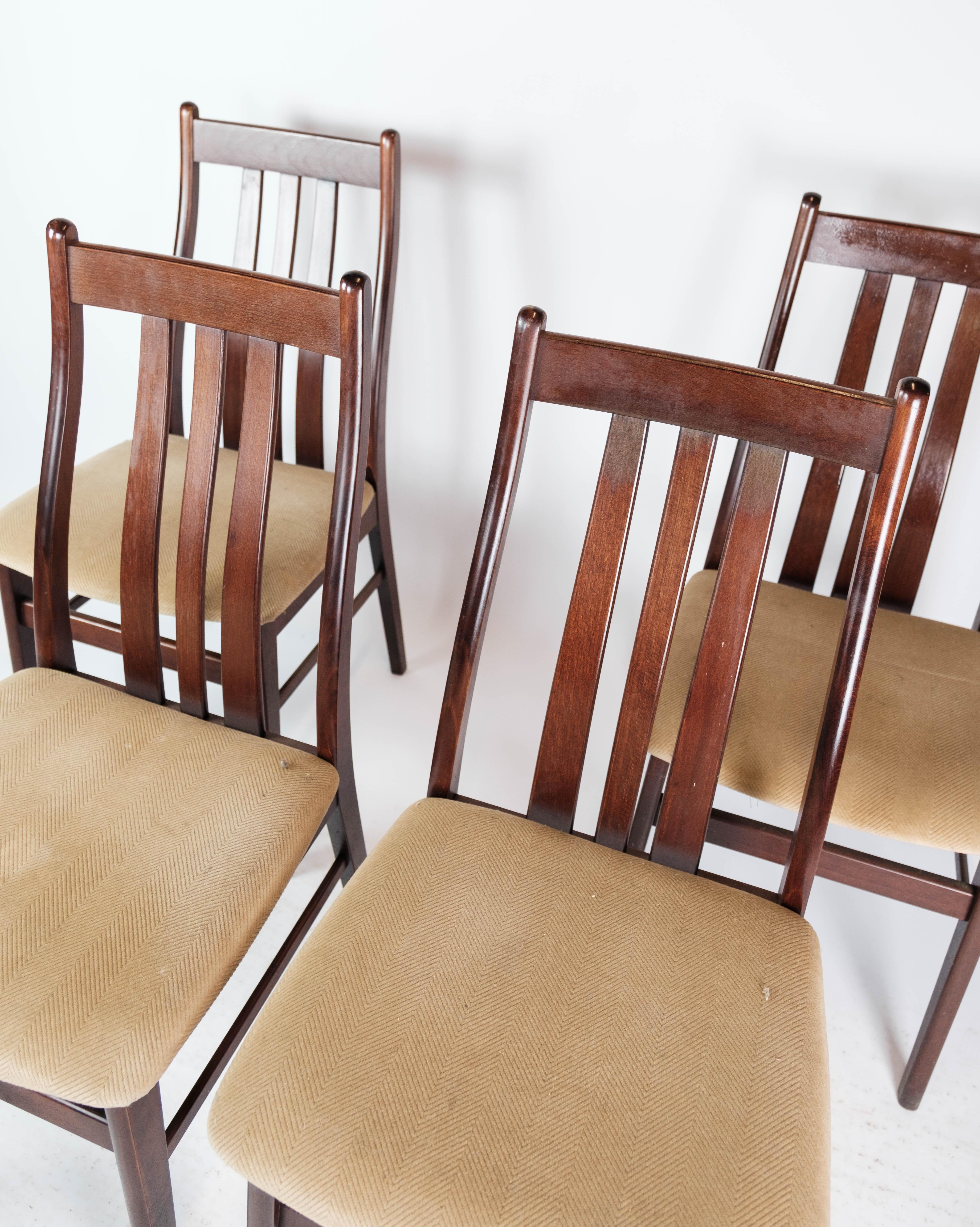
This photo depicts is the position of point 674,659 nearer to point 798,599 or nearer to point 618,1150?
point 798,599

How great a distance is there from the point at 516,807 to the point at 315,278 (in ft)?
3.38

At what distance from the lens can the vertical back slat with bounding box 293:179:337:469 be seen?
1539 mm

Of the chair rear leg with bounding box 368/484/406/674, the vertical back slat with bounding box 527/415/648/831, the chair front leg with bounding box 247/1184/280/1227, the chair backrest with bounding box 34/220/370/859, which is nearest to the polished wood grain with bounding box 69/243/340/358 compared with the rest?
the chair backrest with bounding box 34/220/370/859

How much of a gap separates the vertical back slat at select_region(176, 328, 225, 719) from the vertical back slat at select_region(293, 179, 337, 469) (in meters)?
0.48

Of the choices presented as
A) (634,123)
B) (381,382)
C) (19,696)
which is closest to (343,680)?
(19,696)

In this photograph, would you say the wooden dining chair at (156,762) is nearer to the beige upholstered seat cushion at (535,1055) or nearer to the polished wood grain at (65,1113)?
the polished wood grain at (65,1113)

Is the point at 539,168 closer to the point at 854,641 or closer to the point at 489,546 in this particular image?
the point at 489,546

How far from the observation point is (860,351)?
1.35 meters

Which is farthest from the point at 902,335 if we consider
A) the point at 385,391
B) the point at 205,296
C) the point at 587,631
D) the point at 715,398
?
the point at 205,296

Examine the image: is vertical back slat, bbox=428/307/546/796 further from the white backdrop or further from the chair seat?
the white backdrop

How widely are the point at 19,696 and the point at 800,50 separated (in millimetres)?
1441

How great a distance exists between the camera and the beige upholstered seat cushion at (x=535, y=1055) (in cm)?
73

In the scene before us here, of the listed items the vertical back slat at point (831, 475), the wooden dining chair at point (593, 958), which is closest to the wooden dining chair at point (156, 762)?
the wooden dining chair at point (593, 958)

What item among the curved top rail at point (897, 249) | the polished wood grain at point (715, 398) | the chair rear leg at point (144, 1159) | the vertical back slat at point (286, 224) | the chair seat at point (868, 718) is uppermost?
the curved top rail at point (897, 249)
